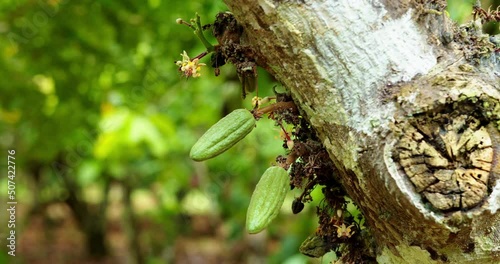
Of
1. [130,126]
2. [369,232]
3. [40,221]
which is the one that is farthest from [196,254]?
[369,232]

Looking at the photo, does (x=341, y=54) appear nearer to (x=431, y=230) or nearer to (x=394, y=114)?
(x=394, y=114)

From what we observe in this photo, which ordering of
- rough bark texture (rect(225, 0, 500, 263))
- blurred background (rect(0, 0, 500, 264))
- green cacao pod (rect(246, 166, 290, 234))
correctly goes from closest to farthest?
rough bark texture (rect(225, 0, 500, 263))
green cacao pod (rect(246, 166, 290, 234))
blurred background (rect(0, 0, 500, 264))

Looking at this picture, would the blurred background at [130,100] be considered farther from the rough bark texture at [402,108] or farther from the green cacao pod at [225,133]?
the rough bark texture at [402,108]

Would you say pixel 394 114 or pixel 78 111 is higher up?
pixel 78 111

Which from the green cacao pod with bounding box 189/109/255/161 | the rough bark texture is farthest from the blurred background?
the rough bark texture

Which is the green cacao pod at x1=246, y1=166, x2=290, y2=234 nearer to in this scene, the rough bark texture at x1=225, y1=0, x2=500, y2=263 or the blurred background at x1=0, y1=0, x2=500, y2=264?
the rough bark texture at x1=225, y1=0, x2=500, y2=263

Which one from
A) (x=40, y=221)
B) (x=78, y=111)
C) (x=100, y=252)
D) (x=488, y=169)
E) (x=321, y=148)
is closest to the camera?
(x=488, y=169)
